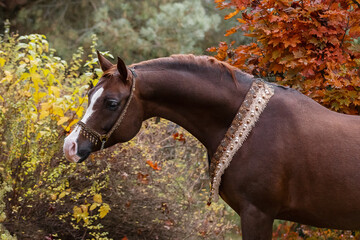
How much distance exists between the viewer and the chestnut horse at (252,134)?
8.59 ft

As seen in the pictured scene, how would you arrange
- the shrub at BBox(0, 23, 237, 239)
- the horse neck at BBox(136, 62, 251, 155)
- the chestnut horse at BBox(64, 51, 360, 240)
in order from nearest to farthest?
the chestnut horse at BBox(64, 51, 360, 240), the horse neck at BBox(136, 62, 251, 155), the shrub at BBox(0, 23, 237, 239)

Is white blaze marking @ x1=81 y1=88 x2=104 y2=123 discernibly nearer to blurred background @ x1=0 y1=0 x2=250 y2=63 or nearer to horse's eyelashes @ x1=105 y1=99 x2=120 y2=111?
horse's eyelashes @ x1=105 y1=99 x2=120 y2=111

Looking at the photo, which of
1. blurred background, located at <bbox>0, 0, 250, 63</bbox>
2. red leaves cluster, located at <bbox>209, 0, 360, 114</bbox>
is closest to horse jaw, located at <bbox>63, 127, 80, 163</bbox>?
red leaves cluster, located at <bbox>209, 0, 360, 114</bbox>

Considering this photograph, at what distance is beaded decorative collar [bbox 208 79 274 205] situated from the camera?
266cm

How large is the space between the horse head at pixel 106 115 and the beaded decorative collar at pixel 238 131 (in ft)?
1.80

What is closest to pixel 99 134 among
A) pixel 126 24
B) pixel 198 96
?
pixel 198 96

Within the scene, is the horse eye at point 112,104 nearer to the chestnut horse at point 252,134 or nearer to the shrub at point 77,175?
the chestnut horse at point 252,134

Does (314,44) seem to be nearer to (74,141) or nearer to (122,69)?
(122,69)

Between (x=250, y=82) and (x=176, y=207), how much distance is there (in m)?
2.18

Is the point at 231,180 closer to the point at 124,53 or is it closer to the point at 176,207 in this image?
the point at 176,207

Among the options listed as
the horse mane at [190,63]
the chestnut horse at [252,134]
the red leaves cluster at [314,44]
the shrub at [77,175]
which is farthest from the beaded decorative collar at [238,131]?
the shrub at [77,175]

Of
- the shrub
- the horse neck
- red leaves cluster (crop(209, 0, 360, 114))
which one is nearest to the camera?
the horse neck

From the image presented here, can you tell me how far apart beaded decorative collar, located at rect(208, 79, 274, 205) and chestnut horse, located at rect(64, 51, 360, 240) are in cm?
4

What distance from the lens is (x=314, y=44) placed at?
3.48 m
